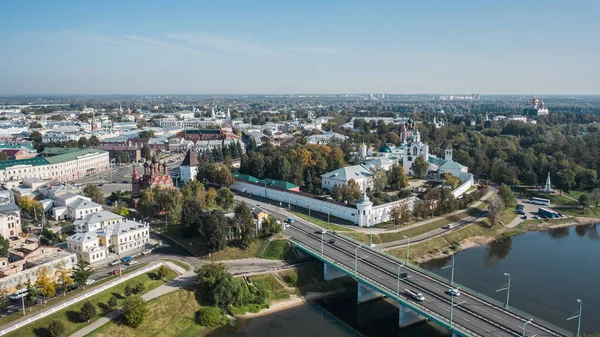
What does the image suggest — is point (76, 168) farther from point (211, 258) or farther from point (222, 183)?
point (211, 258)

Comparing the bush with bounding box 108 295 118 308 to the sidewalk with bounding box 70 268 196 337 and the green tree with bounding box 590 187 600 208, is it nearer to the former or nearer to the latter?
the sidewalk with bounding box 70 268 196 337

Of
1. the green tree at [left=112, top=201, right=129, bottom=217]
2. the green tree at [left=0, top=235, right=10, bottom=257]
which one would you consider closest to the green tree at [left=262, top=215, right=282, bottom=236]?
the green tree at [left=112, top=201, right=129, bottom=217]

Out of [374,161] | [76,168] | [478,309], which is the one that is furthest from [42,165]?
[478,309]

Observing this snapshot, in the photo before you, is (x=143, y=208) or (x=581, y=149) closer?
(x=143, y=208)

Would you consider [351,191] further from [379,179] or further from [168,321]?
[168,321]

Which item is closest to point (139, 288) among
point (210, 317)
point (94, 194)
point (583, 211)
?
point (210, 317)

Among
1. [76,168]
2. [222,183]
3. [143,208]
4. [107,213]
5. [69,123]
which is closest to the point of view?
[107,213]

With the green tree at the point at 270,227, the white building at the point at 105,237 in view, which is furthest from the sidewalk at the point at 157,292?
the green tree at the point at 270,227
